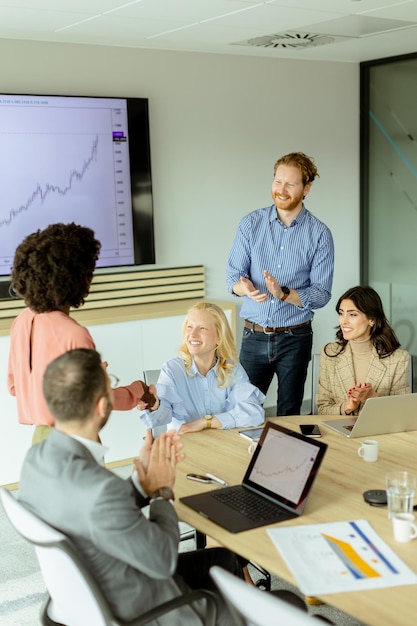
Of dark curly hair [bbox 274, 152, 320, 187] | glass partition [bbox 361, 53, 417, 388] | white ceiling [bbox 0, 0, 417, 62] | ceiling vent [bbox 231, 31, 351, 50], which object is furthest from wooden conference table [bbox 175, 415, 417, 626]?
glass partition [bbox 361, 53, 417, 388]

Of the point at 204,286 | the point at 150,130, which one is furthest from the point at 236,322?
the point at 150,130

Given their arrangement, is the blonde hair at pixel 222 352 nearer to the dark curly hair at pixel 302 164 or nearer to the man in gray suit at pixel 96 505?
the dark curly hair at pixel 302 164

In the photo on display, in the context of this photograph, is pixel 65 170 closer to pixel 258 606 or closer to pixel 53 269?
pixel 53 269

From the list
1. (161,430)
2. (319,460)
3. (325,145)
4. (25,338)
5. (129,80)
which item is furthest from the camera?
(325,145)

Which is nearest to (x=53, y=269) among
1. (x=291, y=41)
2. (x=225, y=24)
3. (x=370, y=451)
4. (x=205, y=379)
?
(x=205, y=379)

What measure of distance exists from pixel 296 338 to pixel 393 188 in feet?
8.59

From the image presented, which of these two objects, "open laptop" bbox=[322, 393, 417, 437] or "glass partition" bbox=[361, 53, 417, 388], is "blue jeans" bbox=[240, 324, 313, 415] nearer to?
"open laptop" bbox=[322, 393, 417, 437]

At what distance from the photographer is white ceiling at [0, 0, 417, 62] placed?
14.0 feet

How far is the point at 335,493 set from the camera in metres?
2.76

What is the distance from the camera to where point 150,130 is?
18.9 ft

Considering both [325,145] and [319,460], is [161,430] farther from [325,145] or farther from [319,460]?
[325,145]

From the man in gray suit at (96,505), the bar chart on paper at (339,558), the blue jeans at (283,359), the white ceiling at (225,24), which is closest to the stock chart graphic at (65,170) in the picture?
the white ceiling at (225,24)

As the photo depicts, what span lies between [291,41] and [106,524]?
4259 mm

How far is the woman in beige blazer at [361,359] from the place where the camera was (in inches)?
151
